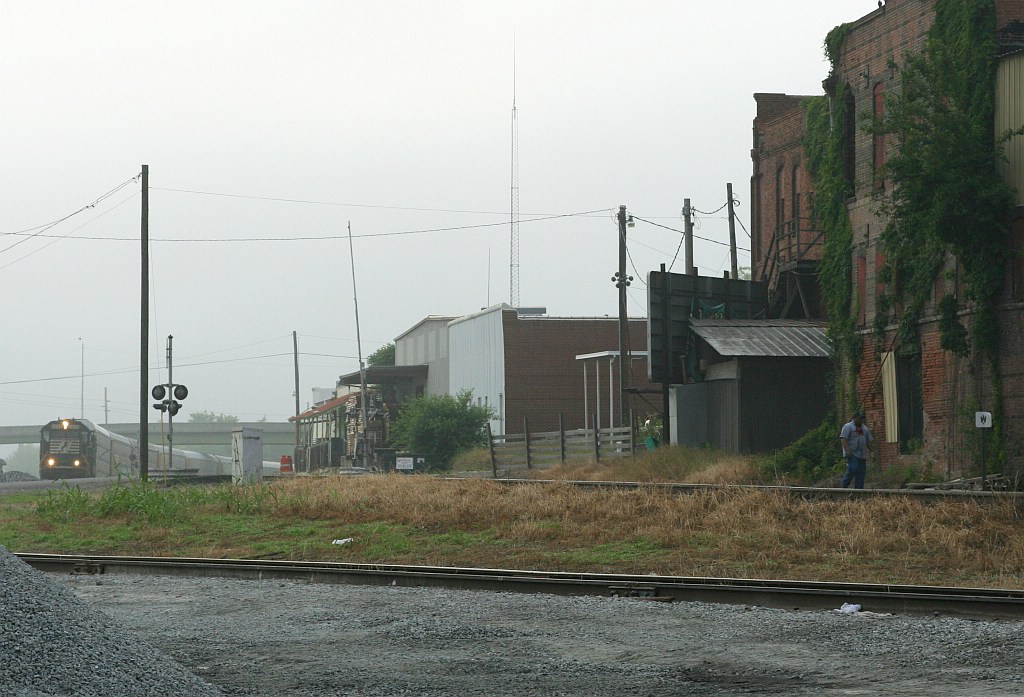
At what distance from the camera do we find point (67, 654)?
734 centimetres

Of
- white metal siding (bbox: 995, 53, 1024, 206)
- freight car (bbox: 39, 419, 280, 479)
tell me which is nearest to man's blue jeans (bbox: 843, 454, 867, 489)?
white metal siding (bbox: 995, 53, 1024, 206)

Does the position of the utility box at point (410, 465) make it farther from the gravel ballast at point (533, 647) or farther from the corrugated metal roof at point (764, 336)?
the gravel ballast at point (533, 647)

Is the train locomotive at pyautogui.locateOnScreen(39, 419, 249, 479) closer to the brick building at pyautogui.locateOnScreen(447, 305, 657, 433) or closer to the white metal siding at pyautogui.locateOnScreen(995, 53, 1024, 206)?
the brick building at pyautogui.locateOnScreen(447, 305, 657, 433)

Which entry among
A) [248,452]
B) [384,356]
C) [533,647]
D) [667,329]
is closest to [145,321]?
[248,452]

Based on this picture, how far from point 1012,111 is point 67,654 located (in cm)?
2257

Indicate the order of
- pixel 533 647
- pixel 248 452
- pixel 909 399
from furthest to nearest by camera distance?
pixel 248 452 < pixel 909 399 < pixel 533 647

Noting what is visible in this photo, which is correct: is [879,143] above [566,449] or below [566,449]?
above

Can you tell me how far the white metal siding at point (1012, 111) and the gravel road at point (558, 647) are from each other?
16.9 meters

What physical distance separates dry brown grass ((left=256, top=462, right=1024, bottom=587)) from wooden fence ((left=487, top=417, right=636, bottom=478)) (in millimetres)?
14398

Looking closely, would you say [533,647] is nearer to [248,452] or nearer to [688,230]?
[248,452]

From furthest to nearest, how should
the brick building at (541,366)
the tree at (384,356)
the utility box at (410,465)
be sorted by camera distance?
the tree at (384,356), the brick building at (541,366), the utility box at (410,465)

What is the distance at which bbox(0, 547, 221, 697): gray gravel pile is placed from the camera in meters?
6.92

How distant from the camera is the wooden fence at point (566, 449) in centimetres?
3650

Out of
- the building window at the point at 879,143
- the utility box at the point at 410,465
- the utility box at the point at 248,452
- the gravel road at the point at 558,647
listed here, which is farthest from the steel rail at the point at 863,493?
the utility box at the point at 410,465
